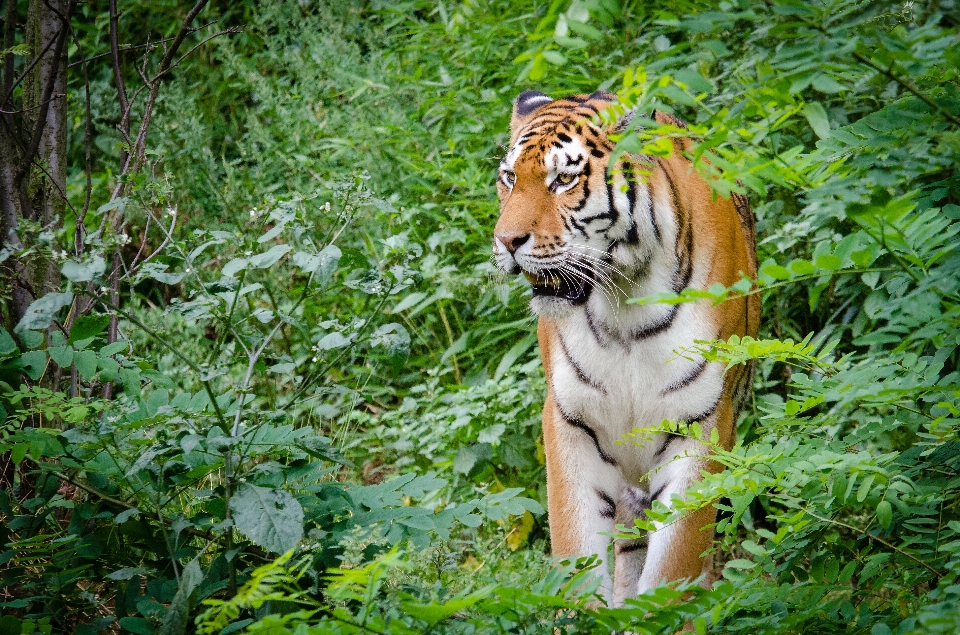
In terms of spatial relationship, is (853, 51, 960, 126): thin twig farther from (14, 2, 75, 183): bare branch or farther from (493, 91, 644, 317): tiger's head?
(14, 2, 75, 183): bare branch

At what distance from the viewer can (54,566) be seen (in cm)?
242

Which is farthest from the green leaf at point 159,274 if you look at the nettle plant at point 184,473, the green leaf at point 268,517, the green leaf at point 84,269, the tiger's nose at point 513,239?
the tiger's nose at point 513,239

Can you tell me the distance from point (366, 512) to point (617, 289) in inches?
40.0

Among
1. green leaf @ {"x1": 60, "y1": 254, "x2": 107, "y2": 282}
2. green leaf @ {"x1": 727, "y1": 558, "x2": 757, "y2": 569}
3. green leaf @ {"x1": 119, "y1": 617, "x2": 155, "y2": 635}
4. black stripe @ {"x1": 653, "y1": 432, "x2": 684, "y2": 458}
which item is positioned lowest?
black stripe @ {"x1": 653, "y1": 432, "x2": 684, "y2": 458}

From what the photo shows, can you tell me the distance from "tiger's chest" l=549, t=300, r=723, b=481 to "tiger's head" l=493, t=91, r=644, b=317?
0.44 feet

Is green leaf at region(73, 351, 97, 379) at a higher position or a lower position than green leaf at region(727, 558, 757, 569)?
higher

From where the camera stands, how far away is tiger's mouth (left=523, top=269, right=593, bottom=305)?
9.41 feet

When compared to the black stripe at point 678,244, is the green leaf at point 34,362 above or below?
above

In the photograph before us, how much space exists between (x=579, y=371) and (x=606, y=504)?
453 millimetres

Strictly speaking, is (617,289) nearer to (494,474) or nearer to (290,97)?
(494,474)

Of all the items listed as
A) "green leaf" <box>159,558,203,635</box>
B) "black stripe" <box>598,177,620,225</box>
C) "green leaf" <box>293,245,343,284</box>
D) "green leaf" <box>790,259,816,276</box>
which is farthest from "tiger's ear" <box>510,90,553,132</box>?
"green leaf" <box>159,558,203,635</box>

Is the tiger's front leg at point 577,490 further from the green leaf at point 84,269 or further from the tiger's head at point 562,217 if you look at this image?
the green leaf at point 84,269

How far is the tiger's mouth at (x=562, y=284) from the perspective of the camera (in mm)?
2867

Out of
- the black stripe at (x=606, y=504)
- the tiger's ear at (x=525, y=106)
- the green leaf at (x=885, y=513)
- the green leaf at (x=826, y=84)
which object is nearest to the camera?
the green leaf at (x=826, y=84)
